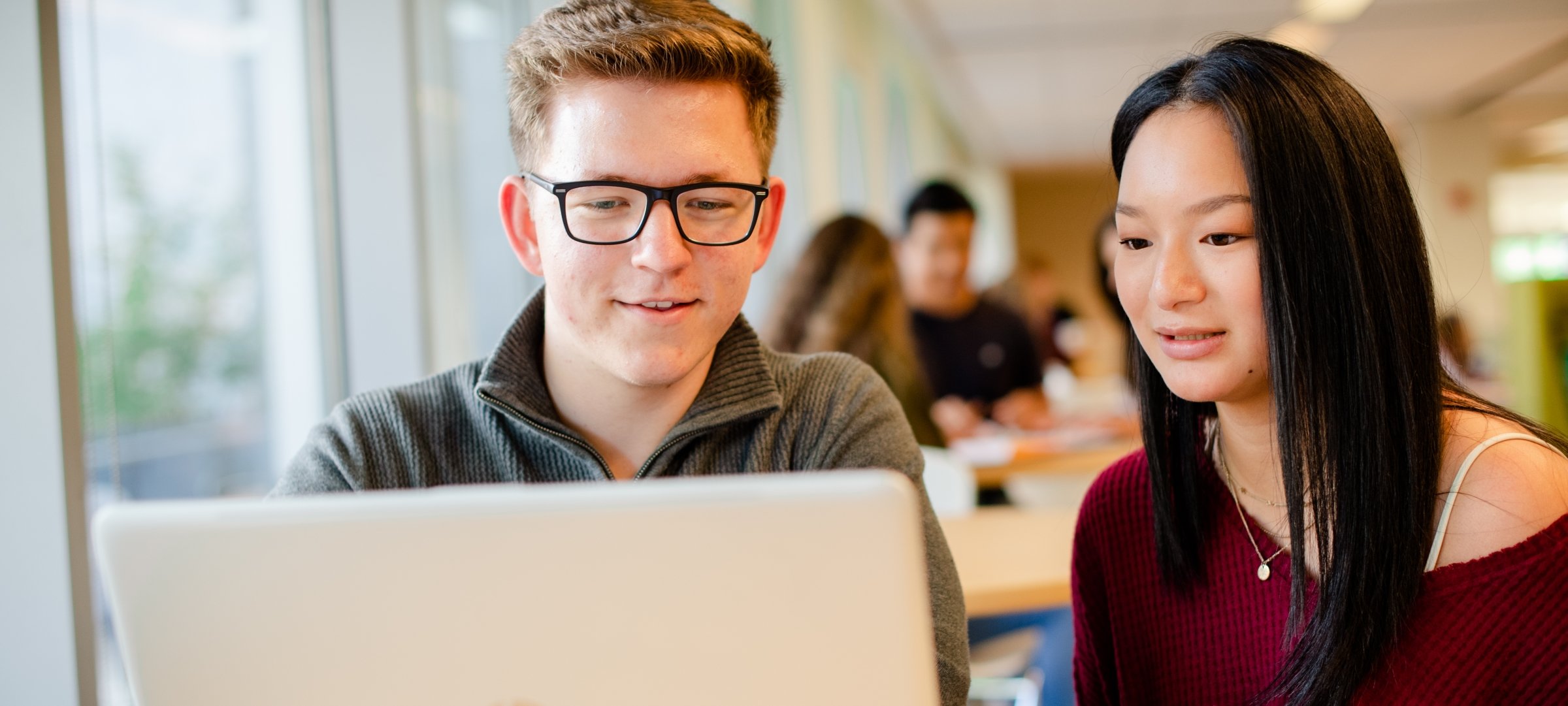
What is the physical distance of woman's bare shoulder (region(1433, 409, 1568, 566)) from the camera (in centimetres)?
97

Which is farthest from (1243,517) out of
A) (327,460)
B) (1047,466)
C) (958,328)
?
(958,328)

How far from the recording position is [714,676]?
57 cm

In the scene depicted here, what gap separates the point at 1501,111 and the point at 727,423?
1066 centimetres

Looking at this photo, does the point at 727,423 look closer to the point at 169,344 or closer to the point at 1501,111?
the point at 169,344

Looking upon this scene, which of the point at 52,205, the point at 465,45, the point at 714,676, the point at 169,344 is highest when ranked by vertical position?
the point at 465,45

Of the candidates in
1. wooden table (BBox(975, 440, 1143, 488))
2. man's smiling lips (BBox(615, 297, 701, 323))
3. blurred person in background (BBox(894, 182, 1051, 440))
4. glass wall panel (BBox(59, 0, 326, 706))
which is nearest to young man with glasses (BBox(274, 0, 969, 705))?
man's smiling lips (BBox(615, 297, 701, 323))

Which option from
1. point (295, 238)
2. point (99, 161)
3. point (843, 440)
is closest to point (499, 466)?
point (843, 440)

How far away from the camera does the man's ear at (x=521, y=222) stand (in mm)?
1095

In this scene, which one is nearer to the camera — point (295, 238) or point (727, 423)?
point (727, 423)

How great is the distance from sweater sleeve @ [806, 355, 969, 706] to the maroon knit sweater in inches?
8.3

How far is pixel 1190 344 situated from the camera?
996 millimetres

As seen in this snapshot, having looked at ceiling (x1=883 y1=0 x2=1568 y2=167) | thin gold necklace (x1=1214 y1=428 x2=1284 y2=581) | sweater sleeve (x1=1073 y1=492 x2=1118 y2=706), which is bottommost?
sweater sleeve (x1=1073 y1=492 x2=1118 y2=706)

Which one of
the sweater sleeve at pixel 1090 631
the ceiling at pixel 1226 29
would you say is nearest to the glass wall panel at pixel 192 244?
the sweater sleeve at pixel 1090 631

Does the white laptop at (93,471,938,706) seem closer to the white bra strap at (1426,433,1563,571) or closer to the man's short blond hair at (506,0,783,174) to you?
the man's short blond hair at (506,0,783,174)
